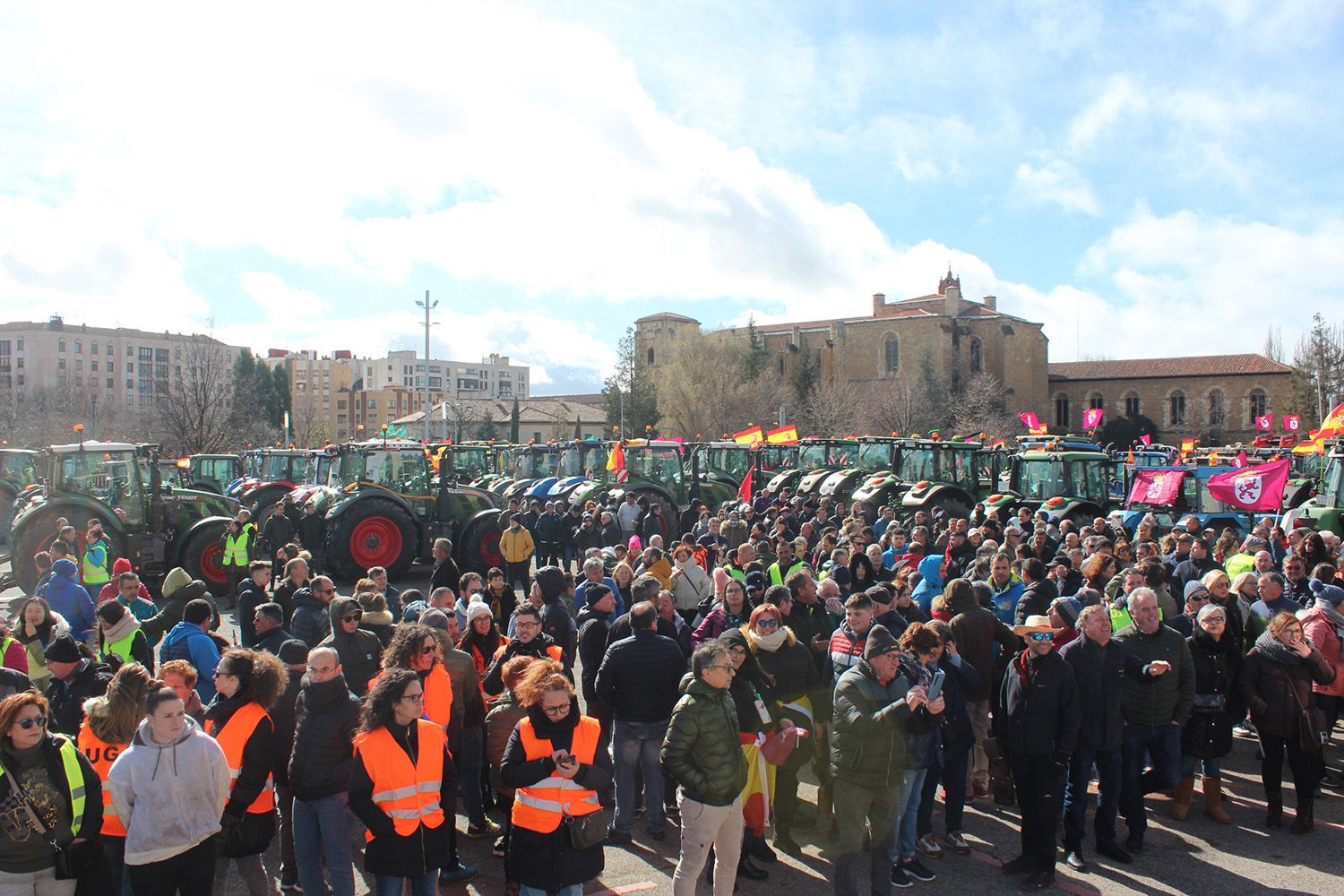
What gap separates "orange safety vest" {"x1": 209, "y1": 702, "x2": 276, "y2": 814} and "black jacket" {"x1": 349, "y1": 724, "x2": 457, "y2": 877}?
78 centimetres

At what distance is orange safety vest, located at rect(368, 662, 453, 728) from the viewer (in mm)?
4906

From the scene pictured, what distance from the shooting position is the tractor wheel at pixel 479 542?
15172 mm

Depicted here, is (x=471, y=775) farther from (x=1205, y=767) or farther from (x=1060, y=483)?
(x=1060, y=483)

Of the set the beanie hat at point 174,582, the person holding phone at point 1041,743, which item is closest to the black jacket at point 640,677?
the person holding phone at point 1041,743

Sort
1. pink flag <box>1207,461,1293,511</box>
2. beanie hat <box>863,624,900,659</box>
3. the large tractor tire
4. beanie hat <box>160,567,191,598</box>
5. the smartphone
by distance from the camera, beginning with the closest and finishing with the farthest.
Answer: beanie hat <box>863,624,900,659</box>
the smartphone
beanie hat <box>160,567,191,598</box>
pink flag <box>1207,461,1293,511</box>
the large tractor tire

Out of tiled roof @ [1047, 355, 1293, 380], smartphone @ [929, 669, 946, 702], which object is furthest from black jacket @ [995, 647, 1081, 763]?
tiled roof @ [1047, 355, 1293, 380]

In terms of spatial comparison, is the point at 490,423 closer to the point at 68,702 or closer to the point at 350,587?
the point at 350,587

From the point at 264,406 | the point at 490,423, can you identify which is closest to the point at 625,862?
the point at 490,423

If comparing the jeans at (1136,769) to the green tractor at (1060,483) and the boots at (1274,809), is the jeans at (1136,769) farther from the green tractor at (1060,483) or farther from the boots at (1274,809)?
the green tractor at (1060,483)

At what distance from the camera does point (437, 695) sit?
4.94 metres

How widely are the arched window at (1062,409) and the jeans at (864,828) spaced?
70.4 m

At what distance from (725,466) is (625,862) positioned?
1977 centimetres

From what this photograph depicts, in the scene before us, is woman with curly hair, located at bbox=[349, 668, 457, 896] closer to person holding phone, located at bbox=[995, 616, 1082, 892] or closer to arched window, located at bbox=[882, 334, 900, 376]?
person holding phone, located at bbox=[995, 616, 1082, 892]

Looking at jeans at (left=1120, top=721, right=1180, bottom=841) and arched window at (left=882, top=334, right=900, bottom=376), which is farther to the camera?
arched window at (left=882, top=334, right=900, bottom=376)
